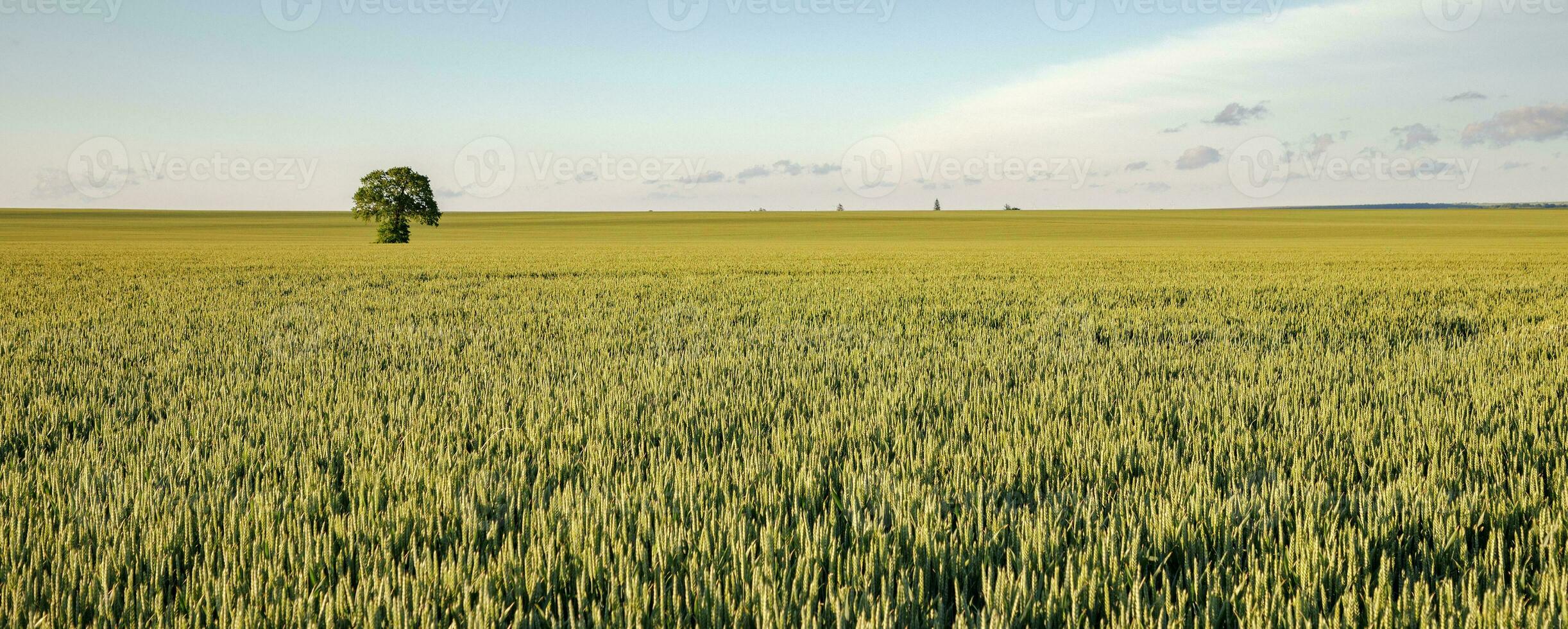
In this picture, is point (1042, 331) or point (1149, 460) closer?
point (1149, 460)

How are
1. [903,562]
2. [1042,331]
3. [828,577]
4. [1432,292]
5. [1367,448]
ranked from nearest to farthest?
[828,577]
[903,562]
[1367,448]
[1042,331]
[1432,292]

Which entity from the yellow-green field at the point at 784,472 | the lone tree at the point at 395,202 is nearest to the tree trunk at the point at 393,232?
the lone tree at the point at 395,202

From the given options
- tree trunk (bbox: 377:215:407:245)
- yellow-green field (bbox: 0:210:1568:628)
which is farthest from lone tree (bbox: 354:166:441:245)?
yellow-green field (bbox: 0:210:1568:628)

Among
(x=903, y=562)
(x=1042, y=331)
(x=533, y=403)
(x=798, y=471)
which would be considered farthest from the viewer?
(x=1042, y=331)

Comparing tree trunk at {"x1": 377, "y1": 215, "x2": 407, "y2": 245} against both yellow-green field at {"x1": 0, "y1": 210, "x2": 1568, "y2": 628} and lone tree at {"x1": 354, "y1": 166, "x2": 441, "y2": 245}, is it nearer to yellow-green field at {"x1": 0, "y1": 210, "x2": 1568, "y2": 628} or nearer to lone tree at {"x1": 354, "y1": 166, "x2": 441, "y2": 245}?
lone tree at {"x1": 354, "y1": 166, "x2": 441, "y2": 245}

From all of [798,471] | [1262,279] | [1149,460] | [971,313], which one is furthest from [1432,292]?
[798,471]

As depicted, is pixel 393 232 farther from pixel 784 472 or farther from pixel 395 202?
pixel 784 472

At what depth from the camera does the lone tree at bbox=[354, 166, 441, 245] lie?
198 feet

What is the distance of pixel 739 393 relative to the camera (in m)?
6.32

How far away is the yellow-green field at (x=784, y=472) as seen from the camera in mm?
2768

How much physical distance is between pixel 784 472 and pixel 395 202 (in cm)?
6471

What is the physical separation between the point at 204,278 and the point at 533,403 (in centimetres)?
2011

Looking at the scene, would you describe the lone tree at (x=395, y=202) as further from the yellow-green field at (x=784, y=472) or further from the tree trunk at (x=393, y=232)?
the yellow-green field at (x=784, y=472)

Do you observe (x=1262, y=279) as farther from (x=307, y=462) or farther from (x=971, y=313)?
(x=307, y=462)
